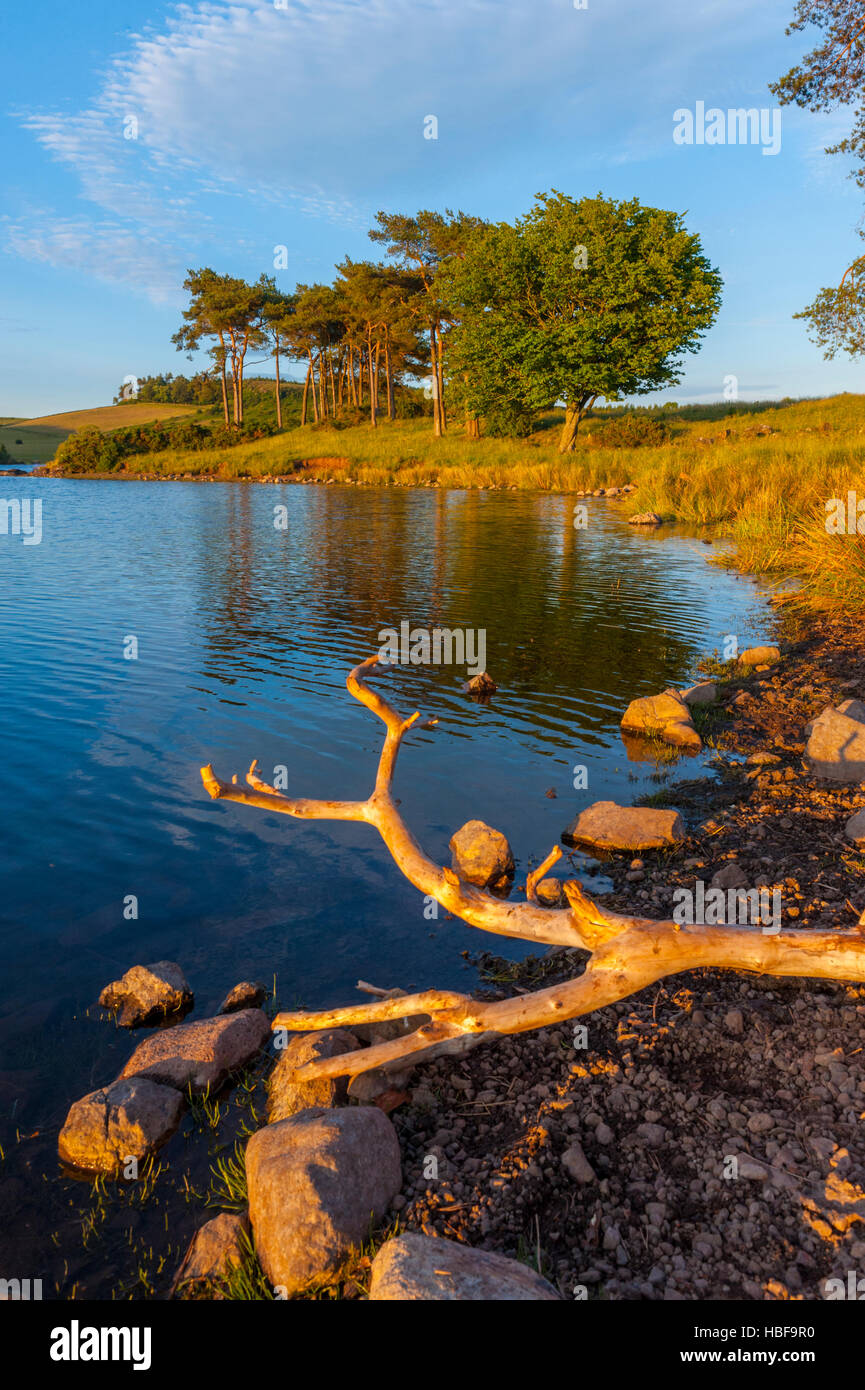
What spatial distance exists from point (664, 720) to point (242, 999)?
22.8ft

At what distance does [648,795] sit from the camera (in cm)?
882

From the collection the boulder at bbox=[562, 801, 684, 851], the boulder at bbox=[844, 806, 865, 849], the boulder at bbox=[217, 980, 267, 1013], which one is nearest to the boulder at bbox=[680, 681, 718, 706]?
the boulder at bbox=[562, 801, 684, 851]

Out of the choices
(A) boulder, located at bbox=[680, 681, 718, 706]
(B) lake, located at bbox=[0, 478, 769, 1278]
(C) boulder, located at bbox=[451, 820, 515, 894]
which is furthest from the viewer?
(A) boulder, located at bbox=[680, 681, 718, 706]

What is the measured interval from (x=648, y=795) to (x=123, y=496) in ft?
162

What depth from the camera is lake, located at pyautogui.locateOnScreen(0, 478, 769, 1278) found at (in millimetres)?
5957

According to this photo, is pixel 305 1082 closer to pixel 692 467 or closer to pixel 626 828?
pixel 626 828

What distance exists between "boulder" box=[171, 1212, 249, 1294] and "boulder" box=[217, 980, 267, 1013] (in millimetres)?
1781

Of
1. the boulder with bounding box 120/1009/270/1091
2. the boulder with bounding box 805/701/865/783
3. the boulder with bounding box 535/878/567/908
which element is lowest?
the boulder with bounding box 120/1009/270/1091

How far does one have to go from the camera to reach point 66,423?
13475 cm

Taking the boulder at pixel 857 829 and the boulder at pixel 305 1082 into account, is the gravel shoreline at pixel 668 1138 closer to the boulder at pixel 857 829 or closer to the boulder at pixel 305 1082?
the boulder at pixel 305 1082

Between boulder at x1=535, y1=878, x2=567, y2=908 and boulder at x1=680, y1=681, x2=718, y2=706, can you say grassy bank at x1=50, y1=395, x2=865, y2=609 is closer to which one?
boulder at x1=680, y1=681, x2=718, y2=706

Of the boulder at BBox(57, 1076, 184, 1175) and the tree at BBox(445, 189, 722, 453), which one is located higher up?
the tree at BBox(445, 189, 722, 453)

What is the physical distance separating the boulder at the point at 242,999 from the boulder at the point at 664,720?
662 cm
